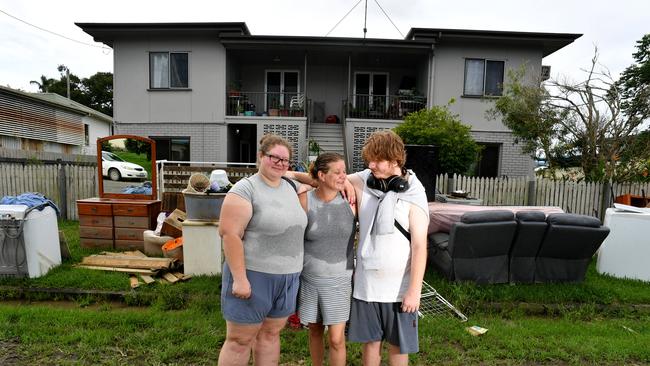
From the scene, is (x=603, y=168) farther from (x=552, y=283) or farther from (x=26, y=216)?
(x=26, y=216)

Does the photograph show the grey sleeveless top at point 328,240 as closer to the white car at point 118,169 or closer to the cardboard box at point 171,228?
the cardboard box at point 171,228

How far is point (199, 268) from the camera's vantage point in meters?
4.87

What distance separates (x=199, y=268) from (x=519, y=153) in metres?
11.9

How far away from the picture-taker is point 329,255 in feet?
7.41

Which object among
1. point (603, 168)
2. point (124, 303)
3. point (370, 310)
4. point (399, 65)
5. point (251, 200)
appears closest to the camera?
point (251, 200)

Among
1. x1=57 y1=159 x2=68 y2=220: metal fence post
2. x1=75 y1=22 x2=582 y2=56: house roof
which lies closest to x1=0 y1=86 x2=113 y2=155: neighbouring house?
x1=75 y1=22 x2=582 y2=56: house roof

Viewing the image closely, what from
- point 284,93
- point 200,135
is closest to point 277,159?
point 284,93

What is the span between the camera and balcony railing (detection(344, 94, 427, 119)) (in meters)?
13.4

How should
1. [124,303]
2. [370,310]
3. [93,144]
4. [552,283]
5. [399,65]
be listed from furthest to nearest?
[93,144], [399,65], [552,283], [124,303], [370,310]

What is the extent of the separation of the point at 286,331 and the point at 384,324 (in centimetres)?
158

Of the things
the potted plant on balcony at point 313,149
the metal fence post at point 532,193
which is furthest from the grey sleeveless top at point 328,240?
the potted plant on balcony at point 313,149

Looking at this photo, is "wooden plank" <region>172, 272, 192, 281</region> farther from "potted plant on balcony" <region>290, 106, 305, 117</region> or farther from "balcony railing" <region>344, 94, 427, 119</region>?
"balcony railing" <region>344, 94, 427, 119</region>

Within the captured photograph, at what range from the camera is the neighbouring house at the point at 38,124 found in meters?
18.7

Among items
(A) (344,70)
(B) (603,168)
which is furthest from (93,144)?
(B) (603,168)
